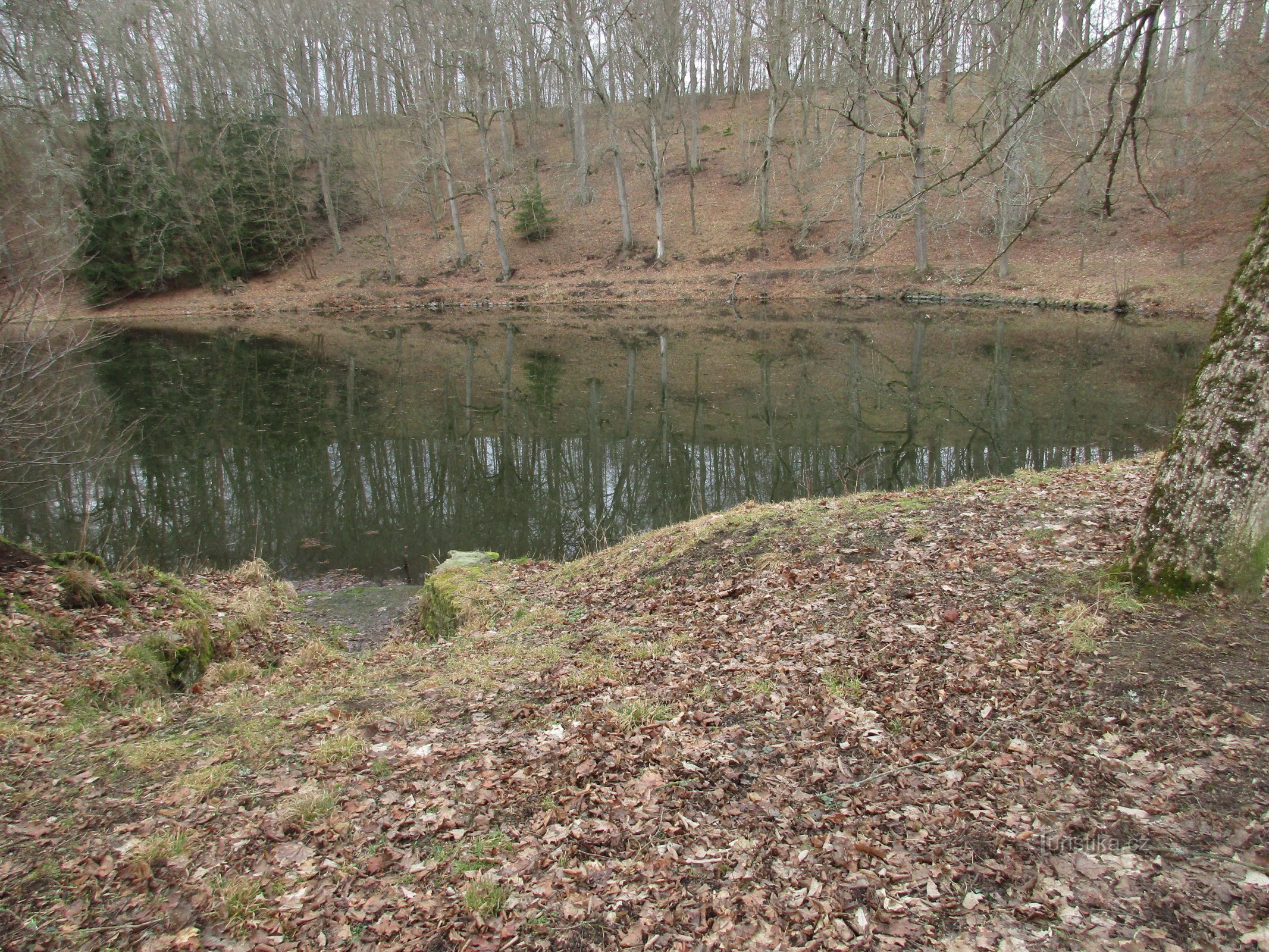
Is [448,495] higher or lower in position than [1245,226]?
lower

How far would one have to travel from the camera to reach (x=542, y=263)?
139 ft

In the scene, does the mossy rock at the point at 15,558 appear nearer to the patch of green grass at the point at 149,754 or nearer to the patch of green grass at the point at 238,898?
the patch of green grass at the point at 149,754

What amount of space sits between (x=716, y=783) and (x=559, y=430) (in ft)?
45.1

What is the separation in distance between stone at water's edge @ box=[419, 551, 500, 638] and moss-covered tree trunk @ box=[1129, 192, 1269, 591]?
648 cm

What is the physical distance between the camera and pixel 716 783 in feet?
13.0

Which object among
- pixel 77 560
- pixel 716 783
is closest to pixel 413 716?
pixel 716 783

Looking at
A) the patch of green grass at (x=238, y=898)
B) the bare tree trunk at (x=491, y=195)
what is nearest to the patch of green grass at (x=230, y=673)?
the patch of green grass at (x=238, y=898)

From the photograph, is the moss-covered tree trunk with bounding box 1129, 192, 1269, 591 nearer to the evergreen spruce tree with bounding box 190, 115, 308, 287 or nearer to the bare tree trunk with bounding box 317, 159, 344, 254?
the evergreen spruce tree with bounding box 190, 115, 308, 287

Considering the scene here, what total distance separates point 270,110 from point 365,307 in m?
15.9

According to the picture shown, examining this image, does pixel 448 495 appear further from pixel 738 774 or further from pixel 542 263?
pixel 542 263

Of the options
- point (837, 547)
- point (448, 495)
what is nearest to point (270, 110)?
point (448, 495)

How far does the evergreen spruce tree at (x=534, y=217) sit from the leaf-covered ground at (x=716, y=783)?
3926cm

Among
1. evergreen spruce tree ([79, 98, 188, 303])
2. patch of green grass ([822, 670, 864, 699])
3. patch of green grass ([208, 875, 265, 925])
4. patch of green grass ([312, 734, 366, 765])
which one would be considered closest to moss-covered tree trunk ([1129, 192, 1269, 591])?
patch of green grass ([822, 670, 864, 699])

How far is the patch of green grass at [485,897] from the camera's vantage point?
322cm
